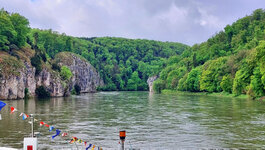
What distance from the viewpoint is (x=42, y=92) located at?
387 feet

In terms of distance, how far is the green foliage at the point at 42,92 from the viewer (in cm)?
11688

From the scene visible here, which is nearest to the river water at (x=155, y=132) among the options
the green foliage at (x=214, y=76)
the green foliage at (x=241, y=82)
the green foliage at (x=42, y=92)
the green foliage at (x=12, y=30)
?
the green foliage at (x=241, y=82)

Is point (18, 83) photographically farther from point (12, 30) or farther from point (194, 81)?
point (194, 81)

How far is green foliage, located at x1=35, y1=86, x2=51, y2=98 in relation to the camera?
11688cm

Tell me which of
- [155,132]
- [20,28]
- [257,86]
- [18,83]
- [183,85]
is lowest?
[155,132]

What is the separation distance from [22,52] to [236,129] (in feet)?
306

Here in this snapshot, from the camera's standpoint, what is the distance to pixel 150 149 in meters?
28.4

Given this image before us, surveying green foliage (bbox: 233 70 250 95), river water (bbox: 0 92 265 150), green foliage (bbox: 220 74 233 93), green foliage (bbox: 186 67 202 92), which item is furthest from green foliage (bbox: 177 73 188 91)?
river water (bbox: 0 92 265 150)

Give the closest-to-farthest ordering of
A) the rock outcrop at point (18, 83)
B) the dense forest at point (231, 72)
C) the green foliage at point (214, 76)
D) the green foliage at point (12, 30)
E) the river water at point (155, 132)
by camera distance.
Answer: the river water at point (155, 132)
the dense forest at point (231, 72)
the rock outcrop at point (18, 83)
the green foliage at point (12, 30)
the green foliage at point (214, 76)

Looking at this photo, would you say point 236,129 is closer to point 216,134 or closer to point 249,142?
point 216,134


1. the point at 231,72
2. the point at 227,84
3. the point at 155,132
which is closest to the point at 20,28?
the point at 227,84

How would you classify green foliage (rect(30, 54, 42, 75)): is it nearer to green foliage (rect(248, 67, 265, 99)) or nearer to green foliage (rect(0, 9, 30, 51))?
green foliage (rect(0, 9, 30, 51))

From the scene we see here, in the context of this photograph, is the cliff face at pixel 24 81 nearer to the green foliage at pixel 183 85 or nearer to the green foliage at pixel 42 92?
the green foliage at pixel 42 92

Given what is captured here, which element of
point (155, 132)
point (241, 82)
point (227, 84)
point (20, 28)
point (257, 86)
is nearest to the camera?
point (155, 132)
